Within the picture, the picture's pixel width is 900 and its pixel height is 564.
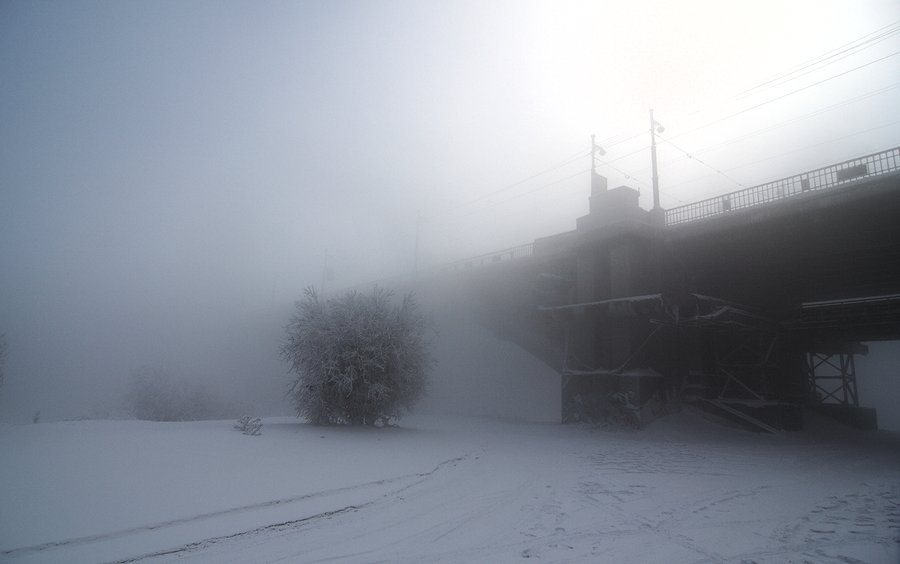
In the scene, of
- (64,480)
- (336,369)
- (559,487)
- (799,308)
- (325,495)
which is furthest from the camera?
(799,308)

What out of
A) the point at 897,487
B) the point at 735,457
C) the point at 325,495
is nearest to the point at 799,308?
the point at 735,457

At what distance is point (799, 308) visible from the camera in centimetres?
2453

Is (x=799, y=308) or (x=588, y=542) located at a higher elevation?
(x=799, y=308)

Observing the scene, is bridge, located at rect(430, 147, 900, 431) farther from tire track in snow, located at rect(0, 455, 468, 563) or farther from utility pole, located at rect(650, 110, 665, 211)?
tire track in snow, located at rect(0, 455, 468, 563)

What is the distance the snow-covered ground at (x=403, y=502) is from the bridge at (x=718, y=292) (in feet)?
25.0

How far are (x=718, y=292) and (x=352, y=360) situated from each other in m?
19.5

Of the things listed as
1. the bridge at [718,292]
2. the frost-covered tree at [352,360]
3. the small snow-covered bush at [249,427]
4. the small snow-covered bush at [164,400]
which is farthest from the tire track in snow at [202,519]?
the small snow-covered bush at [164,400]

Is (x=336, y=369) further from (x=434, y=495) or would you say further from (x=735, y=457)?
(x=735, y=457)

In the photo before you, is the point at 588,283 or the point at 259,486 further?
the point at 588,283

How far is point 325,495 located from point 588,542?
462 cm

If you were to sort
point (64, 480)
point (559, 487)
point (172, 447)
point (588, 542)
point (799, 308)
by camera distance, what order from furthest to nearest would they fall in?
point (799, 308), point (172, 447), point (559, 487), point (64, 480), point (588, 542)

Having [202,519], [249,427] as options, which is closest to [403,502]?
[202,519]

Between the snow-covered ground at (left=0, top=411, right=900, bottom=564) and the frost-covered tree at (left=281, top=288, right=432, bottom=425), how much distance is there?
351 cm

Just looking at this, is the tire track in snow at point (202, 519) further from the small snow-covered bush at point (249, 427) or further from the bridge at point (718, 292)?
the bridge at point (718, 292)
